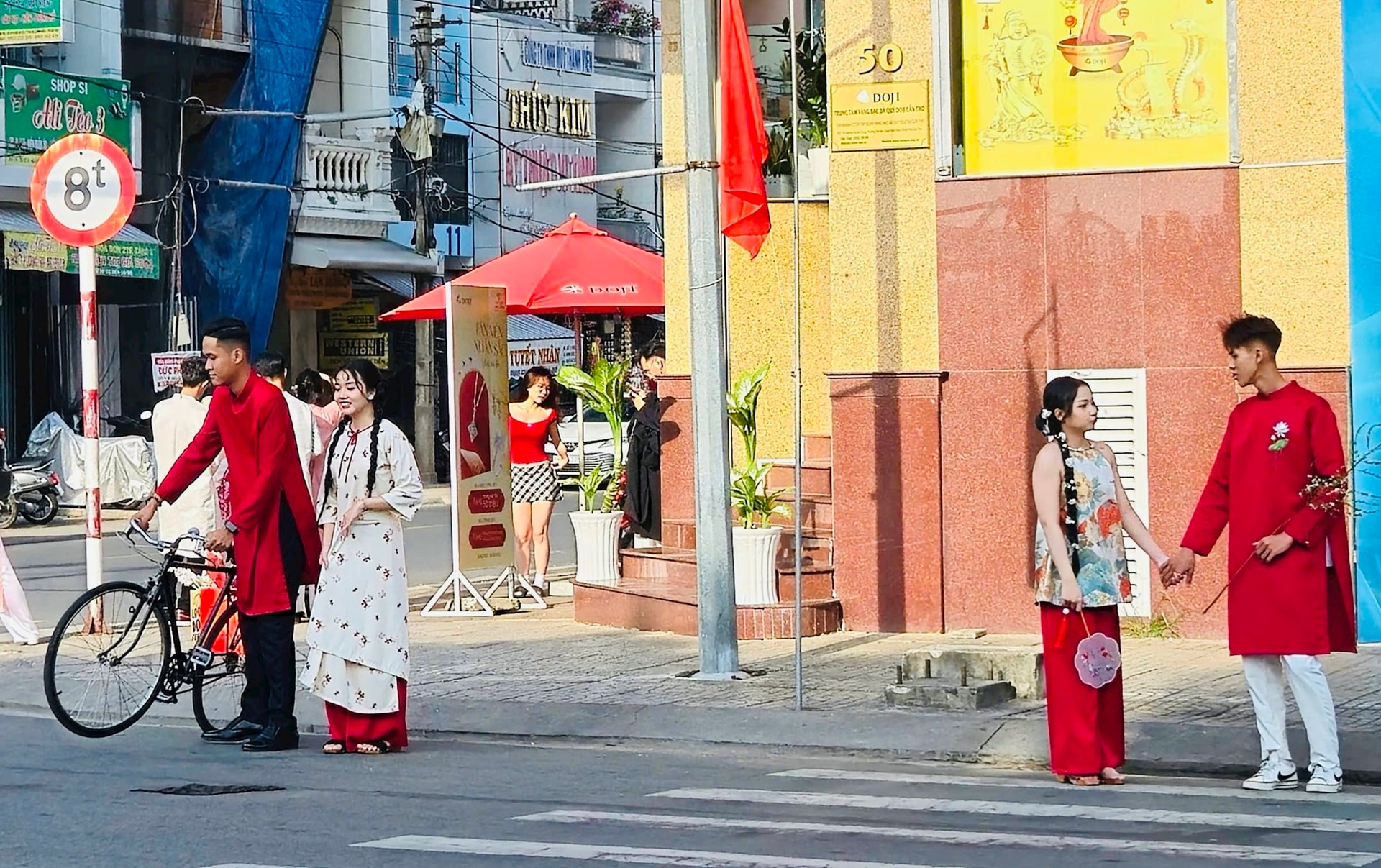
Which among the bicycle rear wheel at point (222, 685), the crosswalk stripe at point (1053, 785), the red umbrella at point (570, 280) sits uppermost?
the red umbrella at point (570, 280)

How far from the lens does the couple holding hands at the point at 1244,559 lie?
7969mm

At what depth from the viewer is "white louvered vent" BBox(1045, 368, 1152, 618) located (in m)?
12.2

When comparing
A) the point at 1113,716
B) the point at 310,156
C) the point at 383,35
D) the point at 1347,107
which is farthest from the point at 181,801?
the point at 383,35

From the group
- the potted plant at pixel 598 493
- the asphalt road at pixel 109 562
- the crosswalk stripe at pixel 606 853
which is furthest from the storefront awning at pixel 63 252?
the crosswalk stripe at pixel 606 853

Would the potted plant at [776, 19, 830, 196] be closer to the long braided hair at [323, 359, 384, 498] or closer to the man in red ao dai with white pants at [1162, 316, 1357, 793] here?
the long braided hair at [323, 359, 384, 498]

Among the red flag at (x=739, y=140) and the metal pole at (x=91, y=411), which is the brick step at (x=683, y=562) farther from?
the metal pole at (x=91, y=411)

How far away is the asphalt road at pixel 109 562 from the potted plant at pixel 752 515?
16.8 feet

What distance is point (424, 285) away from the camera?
3794 centimetres

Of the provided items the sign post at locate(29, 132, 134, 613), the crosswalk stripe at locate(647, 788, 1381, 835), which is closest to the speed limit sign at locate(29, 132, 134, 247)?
the sign post at locate(29, 132, 134, 613)

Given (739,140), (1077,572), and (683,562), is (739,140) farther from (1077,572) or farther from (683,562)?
(683,562)

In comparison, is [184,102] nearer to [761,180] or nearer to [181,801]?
[761,180]

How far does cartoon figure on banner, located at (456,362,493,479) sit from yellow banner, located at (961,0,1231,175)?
430cm

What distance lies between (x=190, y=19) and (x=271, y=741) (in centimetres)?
2464

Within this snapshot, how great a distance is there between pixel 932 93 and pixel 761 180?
196cm
